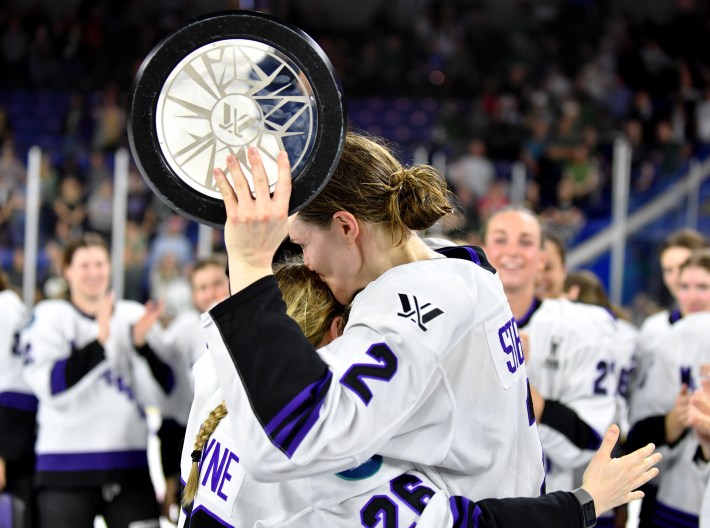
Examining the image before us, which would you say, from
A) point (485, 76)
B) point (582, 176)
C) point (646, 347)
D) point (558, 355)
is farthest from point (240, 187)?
point (485, 76)

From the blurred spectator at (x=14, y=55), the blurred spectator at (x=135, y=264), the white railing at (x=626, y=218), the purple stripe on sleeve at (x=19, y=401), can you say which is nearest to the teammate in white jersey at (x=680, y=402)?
the purple stripe on sleeve at (x=19, y=401)

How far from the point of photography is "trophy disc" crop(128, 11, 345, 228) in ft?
5.26

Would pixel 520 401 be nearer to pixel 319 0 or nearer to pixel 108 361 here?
pixel 108 361

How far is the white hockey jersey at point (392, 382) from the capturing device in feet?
4.85

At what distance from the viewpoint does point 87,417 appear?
4250 mm

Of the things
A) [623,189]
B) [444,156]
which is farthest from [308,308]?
[444,156]

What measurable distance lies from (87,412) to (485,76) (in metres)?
10.8

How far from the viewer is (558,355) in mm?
3518

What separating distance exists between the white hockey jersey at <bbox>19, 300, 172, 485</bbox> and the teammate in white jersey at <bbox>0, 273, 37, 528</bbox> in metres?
0.20

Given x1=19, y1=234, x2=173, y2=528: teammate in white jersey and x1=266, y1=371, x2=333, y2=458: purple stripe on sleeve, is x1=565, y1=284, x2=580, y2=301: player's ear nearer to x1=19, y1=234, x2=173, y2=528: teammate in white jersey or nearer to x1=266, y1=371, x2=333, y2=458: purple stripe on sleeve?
x1=19, y1=234, x2=173, y2=528: teammate in white jersey

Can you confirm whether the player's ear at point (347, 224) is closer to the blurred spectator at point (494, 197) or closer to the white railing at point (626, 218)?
the white railing at point (626, 218)

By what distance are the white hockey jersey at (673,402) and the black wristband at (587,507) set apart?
69.2 inches

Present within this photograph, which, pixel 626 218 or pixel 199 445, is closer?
pixel 199 445

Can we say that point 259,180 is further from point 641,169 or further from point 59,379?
point 641,169
